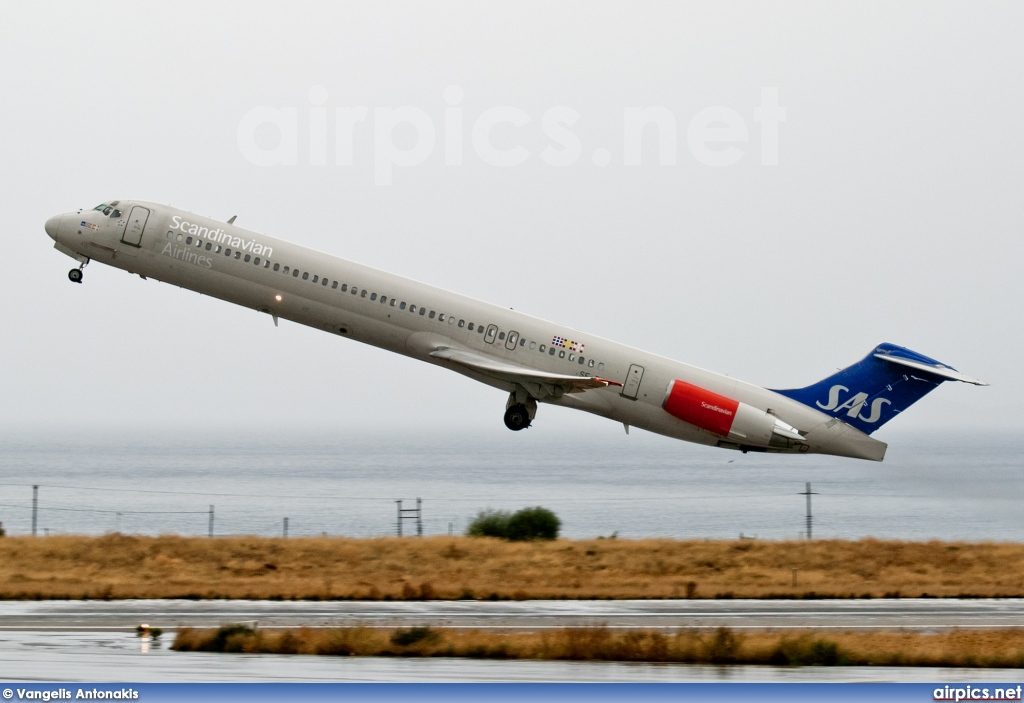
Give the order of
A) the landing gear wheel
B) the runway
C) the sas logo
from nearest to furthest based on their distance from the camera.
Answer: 1. the runway
2. the landing gear wheel
3. the sas logo

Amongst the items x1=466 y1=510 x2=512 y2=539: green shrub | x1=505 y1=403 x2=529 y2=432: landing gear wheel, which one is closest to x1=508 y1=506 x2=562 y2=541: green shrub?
x1=466 y1=510 x2=512 y2=539: green shrub

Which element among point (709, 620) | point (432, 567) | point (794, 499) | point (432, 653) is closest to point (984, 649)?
point (709, 620)

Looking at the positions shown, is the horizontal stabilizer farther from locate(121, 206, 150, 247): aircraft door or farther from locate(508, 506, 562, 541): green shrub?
locate(121, 206, 150, 247): aircraft door

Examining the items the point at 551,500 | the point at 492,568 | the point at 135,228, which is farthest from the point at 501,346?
the point at 551,500

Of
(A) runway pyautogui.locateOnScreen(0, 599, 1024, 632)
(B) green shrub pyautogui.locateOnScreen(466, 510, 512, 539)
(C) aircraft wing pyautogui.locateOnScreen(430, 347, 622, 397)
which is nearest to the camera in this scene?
(A) runway pyautogui.locateOnScreen(0, 599, 1024, 632)

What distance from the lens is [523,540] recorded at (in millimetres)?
40344

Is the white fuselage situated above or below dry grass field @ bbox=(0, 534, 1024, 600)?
above

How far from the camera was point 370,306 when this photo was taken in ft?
116

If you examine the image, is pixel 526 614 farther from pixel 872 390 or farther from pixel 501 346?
pixel 872 390

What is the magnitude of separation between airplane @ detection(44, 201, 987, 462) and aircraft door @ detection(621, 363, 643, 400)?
0.10ft

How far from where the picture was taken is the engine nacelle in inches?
1455

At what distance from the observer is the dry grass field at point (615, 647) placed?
21500 mm

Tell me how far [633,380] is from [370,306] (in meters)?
8.48

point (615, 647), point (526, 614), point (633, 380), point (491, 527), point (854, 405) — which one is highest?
point (633, 380)
